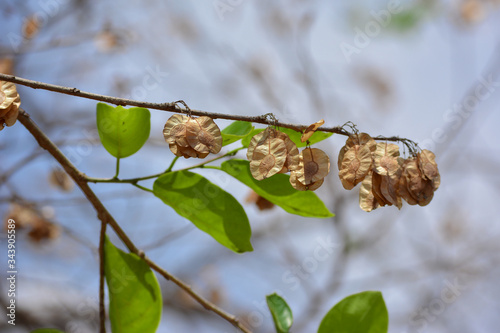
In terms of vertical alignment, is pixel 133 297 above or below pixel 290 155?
below

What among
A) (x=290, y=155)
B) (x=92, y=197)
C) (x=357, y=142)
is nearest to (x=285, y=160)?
(x=290, y=155)

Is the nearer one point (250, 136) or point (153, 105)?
point (153, 105)

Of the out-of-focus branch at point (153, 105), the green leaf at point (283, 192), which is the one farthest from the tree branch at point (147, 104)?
the green leaf at point (283, 192)

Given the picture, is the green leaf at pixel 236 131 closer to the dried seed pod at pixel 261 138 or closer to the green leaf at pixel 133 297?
the dried seed pod at pixel 261 138

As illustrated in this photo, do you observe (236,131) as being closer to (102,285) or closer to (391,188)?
(391,188)

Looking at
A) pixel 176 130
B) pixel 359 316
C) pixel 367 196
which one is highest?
pixel 176 130

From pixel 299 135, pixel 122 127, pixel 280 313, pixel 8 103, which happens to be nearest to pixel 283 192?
pixel 299 135
